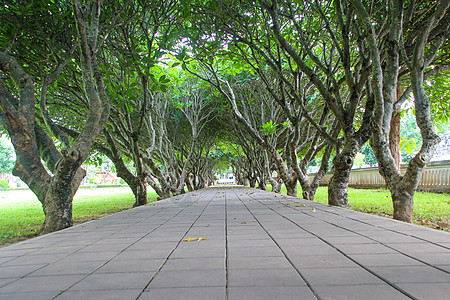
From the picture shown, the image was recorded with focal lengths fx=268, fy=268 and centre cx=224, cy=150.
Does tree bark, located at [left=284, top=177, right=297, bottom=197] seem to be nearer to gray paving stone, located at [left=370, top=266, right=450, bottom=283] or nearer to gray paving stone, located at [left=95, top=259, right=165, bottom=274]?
gray paving stone, located at [left=370, top=266, right=450, bottom=283]

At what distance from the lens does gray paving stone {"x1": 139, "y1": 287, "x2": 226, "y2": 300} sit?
1.44 meters

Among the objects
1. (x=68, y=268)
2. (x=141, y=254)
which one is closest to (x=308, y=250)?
(x=141, y=254)

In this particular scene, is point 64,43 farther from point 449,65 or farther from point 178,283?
point 449,65

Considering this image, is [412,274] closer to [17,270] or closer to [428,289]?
[428,289]

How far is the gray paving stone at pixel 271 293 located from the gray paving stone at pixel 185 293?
2.9 inches

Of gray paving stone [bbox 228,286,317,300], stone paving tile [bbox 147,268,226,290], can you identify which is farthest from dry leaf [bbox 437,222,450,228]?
stone paving tile [bbox 147,268,226,290]

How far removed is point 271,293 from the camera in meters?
1.46

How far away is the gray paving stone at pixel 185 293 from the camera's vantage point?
1441mm

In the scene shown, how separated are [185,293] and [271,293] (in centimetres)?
47

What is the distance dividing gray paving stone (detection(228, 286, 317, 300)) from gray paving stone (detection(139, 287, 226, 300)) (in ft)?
0.24

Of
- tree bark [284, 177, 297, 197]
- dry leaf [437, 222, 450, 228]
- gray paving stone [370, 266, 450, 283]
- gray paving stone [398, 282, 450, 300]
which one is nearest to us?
gray paving stone [398, 282, 450, 300]

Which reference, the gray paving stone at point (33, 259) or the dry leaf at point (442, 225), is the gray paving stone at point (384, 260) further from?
the dry leaf at point (442, 225)

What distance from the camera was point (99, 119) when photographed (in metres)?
4.52

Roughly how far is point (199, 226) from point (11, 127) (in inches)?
131
